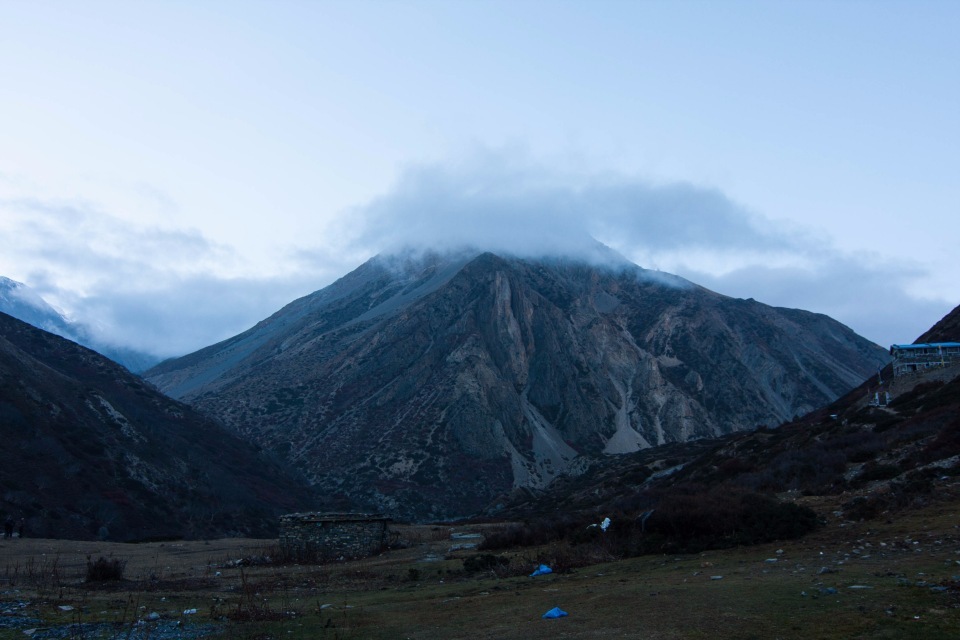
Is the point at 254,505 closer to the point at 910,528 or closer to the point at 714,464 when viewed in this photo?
the point at 714,464

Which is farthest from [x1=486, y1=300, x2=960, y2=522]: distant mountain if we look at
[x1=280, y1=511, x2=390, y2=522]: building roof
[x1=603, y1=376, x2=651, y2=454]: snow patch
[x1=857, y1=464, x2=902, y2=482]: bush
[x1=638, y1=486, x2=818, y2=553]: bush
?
[x1=603, y1=376, x2=651, y2=454]: snow patch

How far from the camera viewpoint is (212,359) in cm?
15950

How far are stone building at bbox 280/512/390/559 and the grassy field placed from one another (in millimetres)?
8726

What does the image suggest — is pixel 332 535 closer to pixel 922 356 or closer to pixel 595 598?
pixel 595 598

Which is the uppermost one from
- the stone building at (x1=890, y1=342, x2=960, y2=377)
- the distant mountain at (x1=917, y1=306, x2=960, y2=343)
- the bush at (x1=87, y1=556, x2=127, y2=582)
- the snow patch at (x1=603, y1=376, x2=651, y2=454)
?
the distant mountain at (x1=917, y1=306, x2=960, y2=343)

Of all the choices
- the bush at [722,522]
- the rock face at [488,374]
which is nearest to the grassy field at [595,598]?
the bush at [722,522]

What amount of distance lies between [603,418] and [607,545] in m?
117

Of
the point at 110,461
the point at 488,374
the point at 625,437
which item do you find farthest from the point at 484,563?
the point at 625,437

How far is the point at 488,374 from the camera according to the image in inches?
5039

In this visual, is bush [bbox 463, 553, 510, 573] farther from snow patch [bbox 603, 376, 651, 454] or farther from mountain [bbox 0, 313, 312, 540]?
snow patch [bbox 603, 376, 651, 454]

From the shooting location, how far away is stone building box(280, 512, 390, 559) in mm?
30172

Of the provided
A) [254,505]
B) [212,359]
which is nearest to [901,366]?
[254,505]

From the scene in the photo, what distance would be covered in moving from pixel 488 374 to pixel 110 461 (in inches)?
2856

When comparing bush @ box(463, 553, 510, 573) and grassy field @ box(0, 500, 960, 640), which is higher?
grassy field @ box(0, 500, 960, 640)
